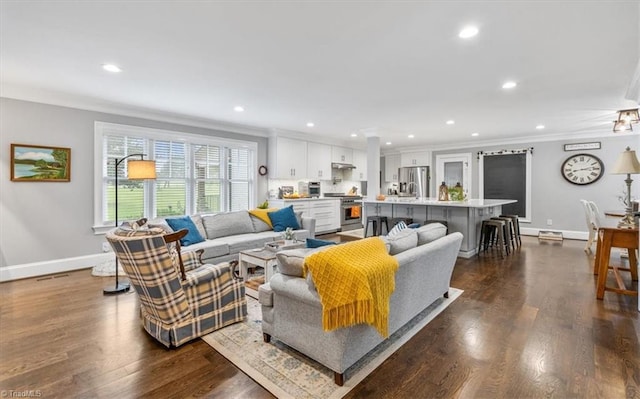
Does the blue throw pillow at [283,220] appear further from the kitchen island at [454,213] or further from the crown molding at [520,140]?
the crown molding at [520,140]

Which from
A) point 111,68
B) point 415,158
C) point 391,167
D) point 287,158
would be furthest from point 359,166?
point 111,68

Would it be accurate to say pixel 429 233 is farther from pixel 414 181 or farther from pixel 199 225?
pixel 414 181

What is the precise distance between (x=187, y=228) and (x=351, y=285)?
3066 mm

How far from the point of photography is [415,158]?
9266 millimetres

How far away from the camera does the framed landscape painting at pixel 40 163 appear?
4.03 meters

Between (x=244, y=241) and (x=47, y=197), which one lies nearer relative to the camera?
(x=47, y=197)

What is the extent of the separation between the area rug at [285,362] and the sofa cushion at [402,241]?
0.72m

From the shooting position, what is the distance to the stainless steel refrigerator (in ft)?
29.8

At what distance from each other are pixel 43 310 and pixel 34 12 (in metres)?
2.67

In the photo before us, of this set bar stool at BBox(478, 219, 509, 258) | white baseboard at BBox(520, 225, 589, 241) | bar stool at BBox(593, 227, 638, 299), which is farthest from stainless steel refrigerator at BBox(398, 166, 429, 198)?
bar stool at BBox(593, 227, 638, 299)

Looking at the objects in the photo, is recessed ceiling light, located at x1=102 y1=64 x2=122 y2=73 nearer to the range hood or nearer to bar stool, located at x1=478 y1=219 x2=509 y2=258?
the range hood

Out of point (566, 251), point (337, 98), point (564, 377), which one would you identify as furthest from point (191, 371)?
point (566, 251)

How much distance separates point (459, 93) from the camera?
409 cm

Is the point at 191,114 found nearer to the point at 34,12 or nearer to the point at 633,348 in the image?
the point at 34,12
